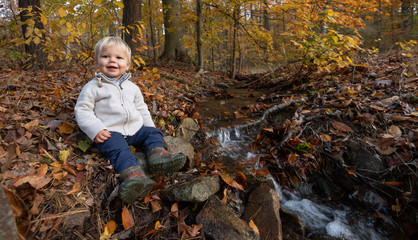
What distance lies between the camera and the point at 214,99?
5.71m

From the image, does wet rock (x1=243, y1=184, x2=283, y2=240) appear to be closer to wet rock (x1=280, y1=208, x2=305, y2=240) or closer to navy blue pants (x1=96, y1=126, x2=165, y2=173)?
wet rock (x1=280, y1=208, x2=305, y2=240)

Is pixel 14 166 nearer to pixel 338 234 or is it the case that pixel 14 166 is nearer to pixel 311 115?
pixel 338 234

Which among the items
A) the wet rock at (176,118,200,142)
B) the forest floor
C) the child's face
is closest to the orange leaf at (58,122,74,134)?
the forest floor

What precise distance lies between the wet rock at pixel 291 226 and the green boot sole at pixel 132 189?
160 centimetres

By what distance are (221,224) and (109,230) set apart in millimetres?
939

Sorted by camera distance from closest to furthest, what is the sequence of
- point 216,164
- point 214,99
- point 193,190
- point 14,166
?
point 14,166 → point 193,190 → point 216,164 → point 214,99

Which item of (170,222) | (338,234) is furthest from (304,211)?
(170,222)

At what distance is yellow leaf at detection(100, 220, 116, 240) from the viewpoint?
1.58 metres

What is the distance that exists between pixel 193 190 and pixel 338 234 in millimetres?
1822

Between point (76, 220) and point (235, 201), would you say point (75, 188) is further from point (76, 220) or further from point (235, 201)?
point (235, 201)

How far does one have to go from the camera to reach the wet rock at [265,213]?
1.99 m

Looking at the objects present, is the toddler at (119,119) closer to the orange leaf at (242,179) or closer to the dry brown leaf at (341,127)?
the orange leaf at (242,179)

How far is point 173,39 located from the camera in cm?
920

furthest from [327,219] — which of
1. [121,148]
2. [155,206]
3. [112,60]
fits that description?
[112,60]
